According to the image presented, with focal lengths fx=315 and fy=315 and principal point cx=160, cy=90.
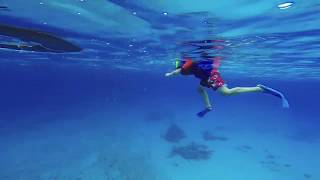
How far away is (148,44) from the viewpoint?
23328mm

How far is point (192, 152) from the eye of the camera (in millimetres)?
34969

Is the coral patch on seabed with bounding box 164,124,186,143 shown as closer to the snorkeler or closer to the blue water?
the blue water

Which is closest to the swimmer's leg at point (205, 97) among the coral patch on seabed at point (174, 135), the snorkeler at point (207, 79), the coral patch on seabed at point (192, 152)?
the snorkeler at point (207, 79)

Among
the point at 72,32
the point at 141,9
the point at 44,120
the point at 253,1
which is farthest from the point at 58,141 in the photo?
the point at 253,1

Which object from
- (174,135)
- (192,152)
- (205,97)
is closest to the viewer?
(205,97)

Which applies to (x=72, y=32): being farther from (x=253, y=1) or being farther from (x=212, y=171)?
(x=212, y=171)

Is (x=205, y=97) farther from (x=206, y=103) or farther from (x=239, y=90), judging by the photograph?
(x=239, y=90)

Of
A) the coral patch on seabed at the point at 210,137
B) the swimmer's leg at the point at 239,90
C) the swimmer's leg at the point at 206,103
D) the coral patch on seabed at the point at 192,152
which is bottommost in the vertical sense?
the coral patch on seabed at the point at 210,137

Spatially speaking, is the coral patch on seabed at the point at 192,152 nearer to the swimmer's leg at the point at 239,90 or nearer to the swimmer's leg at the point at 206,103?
the swimmer's leg at the point at 206,103

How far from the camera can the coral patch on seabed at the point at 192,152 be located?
34.6m

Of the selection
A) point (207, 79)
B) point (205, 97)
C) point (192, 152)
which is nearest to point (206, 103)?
point (205, 97)

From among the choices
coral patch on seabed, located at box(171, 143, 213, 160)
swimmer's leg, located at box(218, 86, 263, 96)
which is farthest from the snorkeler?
coral patch on seabed, located at box(171, 143, 213, 160)

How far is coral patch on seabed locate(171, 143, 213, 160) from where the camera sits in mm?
34562

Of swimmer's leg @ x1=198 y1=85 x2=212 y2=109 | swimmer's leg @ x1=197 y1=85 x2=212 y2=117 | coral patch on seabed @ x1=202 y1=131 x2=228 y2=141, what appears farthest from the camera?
coral patch on seabed @ x1=202 y1=131 x2=228 y2=141
